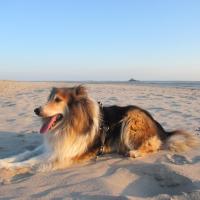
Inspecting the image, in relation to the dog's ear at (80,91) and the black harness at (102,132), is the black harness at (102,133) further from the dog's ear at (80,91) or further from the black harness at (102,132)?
the dog's ear at (80,91)

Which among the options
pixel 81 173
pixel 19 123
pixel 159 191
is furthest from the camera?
pixel 19 123

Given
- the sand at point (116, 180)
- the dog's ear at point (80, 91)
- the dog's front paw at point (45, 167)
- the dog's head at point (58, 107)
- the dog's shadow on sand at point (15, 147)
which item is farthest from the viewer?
the dog's ear at point (80, 91)

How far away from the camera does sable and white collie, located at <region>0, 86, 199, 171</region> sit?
5.02 m

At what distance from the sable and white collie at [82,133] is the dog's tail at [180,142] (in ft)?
0.05

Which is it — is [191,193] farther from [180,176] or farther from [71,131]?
[71,131]

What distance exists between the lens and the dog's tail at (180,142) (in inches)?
221

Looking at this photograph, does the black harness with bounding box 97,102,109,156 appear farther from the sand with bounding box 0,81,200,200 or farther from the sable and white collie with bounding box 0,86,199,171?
the sand with bounding box 0,81,200,200

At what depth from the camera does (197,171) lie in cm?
443

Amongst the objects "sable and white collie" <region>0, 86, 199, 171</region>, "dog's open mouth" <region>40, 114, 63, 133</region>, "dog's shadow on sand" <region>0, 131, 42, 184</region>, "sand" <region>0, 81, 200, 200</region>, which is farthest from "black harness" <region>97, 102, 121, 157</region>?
"dog's shadow on sand" <region>0, 131, 42, 184</region>

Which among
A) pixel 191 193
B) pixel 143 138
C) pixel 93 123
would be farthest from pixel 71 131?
pixel 191 193

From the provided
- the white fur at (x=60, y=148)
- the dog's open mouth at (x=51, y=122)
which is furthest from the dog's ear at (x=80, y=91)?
the dog's open mouth at (x=51, y=122)

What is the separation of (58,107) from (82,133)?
18.6 inches

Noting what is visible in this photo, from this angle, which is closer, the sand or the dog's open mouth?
the sand

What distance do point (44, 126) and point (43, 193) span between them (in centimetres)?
144
